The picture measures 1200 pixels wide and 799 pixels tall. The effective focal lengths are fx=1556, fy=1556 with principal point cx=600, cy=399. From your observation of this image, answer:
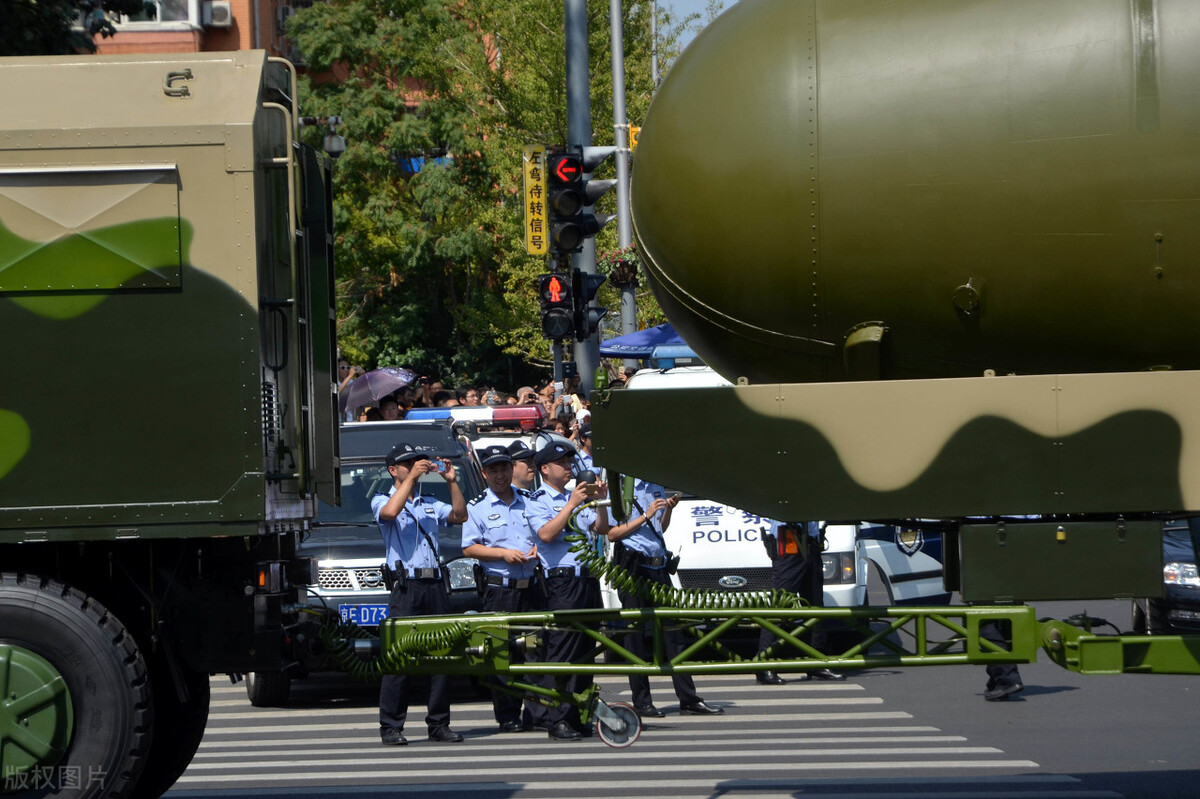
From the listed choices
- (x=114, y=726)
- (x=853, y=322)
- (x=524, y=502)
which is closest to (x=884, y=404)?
(x=853, y=322)

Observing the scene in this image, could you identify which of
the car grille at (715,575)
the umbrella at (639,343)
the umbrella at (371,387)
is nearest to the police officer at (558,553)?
the car grille at (715,575)

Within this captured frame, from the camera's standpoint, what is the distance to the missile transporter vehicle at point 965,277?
5.48m

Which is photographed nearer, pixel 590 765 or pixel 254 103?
pixel 254 103

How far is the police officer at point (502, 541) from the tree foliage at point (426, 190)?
2607 centimetres

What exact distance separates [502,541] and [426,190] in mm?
34598

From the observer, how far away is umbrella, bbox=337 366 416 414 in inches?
860

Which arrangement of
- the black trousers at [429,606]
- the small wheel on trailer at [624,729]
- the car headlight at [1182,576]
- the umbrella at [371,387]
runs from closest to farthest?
the small wheel on trailer at [624,729] < the car headlight at [1182,576] < the black trousers at [429,606] < the umbrella at [371,387]

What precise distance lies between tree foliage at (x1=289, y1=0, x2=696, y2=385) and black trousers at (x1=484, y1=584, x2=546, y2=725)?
2617 centimetres

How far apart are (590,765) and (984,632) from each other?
3.63 m

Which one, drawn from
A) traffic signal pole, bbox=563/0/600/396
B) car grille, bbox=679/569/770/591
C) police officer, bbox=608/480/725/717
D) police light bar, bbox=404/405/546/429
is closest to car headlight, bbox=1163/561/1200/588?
police officer, bbox=608/480/725/717

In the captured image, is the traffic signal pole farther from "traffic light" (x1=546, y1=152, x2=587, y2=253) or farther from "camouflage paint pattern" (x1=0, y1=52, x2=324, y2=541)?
"camouflage paint pattern" (x1=0, y1=52, x2=324, y2=541)

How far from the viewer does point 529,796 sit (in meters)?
8.34

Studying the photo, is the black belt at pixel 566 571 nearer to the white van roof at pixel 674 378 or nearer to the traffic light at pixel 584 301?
the white van roof at pixel 674 378

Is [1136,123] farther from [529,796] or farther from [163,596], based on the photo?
[529,796]
